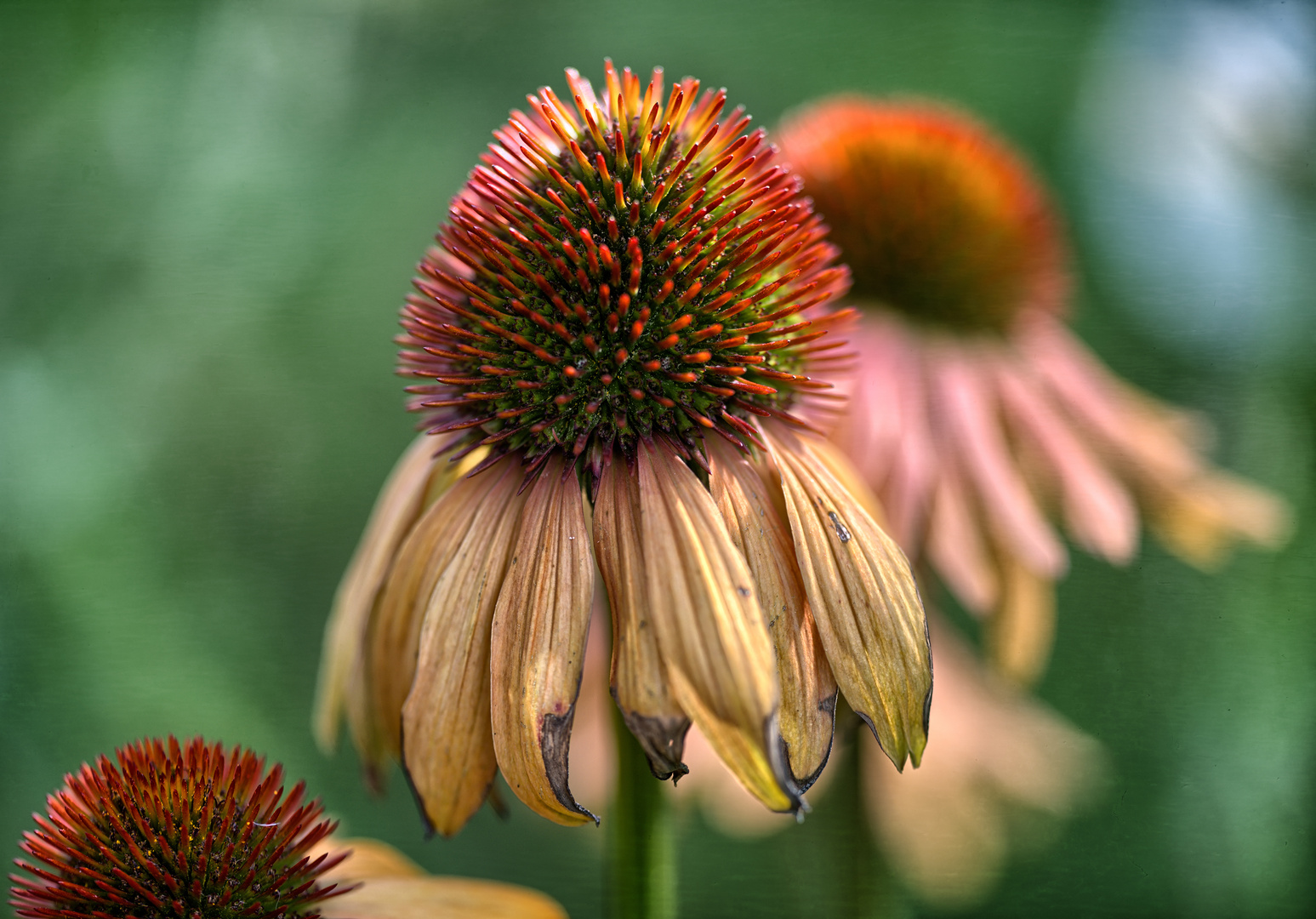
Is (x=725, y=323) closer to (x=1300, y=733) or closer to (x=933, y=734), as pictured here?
(x=933, y=734)

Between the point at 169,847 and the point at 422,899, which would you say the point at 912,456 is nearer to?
the point at 422,899

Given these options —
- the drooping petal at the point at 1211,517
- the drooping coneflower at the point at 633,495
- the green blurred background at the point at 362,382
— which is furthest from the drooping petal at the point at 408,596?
the drooping petal at the point at 1211,517

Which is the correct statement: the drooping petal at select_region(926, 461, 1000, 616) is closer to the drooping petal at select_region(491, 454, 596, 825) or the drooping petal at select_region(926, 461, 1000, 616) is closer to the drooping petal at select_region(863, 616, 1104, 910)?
the drooping petal at select_region(863, 616, 1104, 910)

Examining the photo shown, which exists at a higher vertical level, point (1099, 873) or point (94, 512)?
point (94, 512)

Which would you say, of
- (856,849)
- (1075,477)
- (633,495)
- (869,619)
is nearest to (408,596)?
(633,495)

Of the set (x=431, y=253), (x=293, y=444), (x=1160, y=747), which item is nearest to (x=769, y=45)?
(x=431, y=253)

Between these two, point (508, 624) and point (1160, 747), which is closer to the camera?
point (508, 624)
